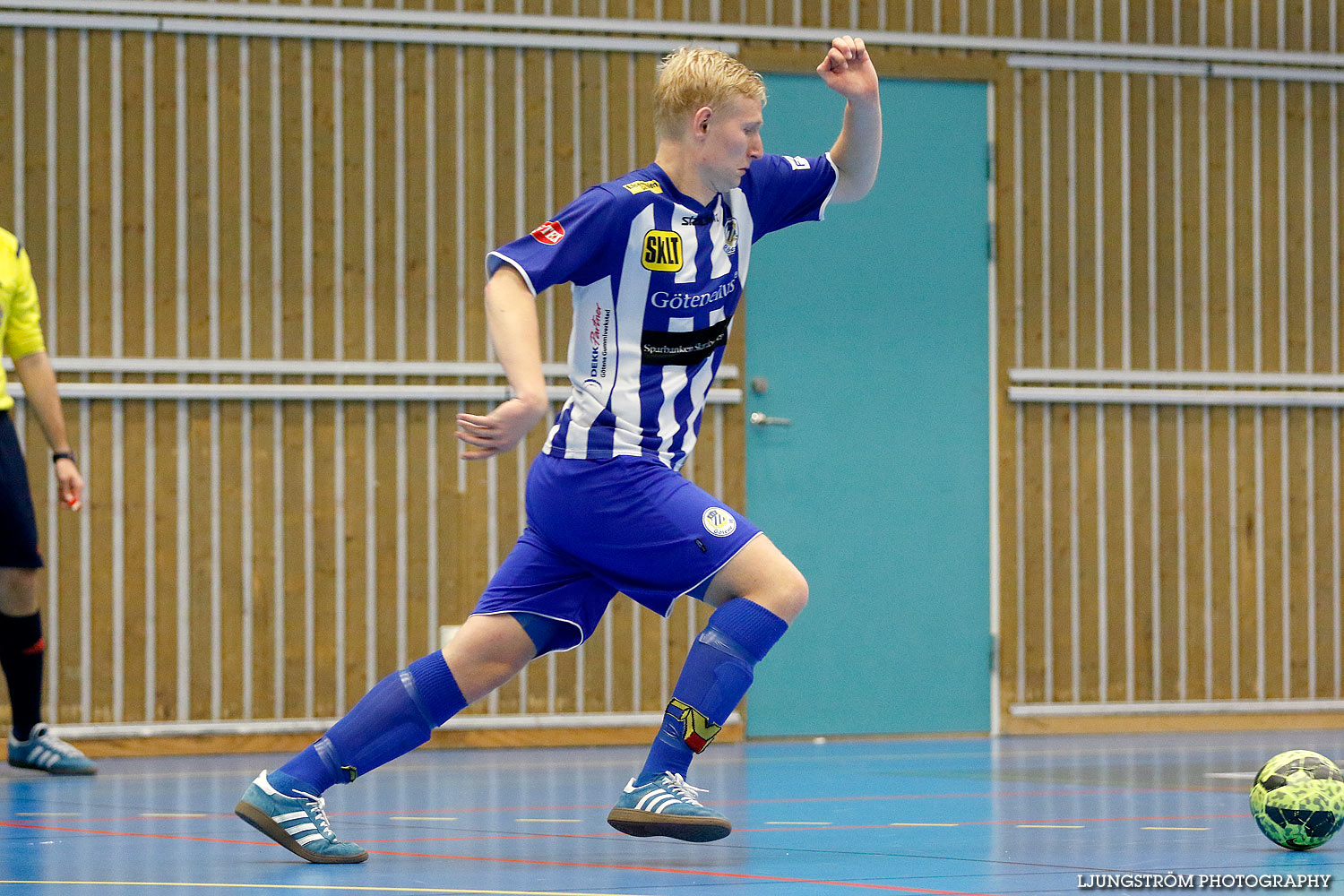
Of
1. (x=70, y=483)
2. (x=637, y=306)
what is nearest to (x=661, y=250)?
(x=637, y=306)

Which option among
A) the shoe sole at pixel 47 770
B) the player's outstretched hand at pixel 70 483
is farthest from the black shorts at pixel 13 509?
the shoe sole at pixel 47 770

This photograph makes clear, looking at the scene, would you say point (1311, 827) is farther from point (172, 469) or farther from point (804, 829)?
point (172, 469)

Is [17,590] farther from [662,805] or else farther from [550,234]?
[662,805]

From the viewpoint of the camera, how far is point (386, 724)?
3697 millimetres

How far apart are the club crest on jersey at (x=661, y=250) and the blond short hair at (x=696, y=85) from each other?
0.77ft

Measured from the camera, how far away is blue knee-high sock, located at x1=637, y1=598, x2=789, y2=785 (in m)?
3.61

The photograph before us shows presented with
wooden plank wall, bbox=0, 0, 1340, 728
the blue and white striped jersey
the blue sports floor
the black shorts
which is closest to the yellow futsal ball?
the blue sports floor

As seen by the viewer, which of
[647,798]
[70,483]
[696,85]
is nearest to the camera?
[647,798]

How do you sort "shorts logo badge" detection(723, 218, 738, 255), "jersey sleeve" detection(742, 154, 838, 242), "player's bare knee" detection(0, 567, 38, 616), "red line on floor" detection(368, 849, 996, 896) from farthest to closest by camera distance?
"player's bare knee" detection(0, 567, 38, 616) → "jersey sleeve" detection(742, 154, 838, 242) → "shorts logo badge" detection(723, 218, 738, 255) → "red line on floor" detection(368, 849, 996, 896)

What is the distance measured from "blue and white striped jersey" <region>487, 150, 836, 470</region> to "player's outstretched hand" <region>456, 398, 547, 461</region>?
452 mm

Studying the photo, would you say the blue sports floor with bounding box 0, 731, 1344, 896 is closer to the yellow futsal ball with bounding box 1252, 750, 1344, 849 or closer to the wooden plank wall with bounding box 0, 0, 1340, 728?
the yellow futsal ball with bounding box 1252, 750, 1344, 849

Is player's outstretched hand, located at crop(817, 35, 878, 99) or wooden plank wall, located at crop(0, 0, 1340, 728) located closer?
player's outstretched hand, located at crop(817, 35, 878, 99)

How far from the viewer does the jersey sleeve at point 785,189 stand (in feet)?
13.0

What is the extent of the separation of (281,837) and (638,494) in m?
0.99
